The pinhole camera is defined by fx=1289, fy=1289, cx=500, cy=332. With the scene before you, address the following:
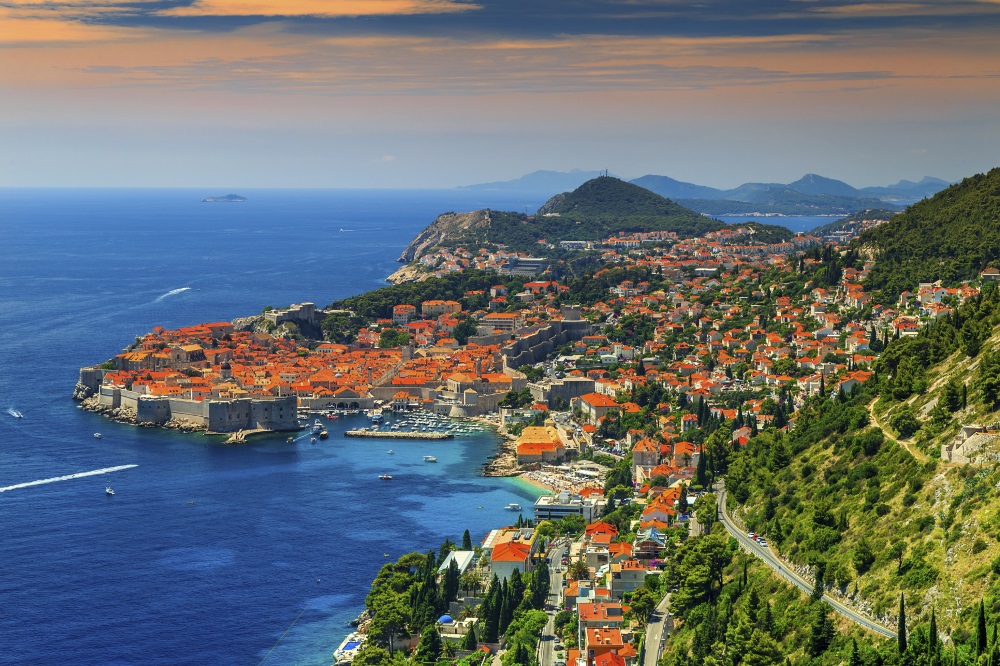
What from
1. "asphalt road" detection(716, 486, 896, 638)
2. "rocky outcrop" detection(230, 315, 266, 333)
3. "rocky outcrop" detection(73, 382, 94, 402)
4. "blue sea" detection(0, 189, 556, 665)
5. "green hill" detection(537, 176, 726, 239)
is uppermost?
"green hill" detection(537, 176, 726, 239)

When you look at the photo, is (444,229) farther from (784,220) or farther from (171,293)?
(784,220)

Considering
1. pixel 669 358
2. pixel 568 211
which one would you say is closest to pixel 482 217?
pixel 568 211

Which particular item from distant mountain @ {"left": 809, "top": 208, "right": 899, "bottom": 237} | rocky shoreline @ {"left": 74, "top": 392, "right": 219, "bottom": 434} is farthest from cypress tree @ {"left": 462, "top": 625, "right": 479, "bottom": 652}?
distant mountain @ {"left": 809, "top": 208, "right": 899, "bottom": 237}

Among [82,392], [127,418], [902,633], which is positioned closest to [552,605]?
[902,633]

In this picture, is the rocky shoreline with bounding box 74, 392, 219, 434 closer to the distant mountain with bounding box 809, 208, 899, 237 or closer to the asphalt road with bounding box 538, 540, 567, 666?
the asphalt road with bounding box 538, 540, 567, 666

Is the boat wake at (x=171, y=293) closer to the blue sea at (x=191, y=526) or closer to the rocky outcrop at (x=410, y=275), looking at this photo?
the rocky outcrop at (x=410, y=275)

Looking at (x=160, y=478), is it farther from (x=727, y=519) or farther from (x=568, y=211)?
(x=568, y=211)
